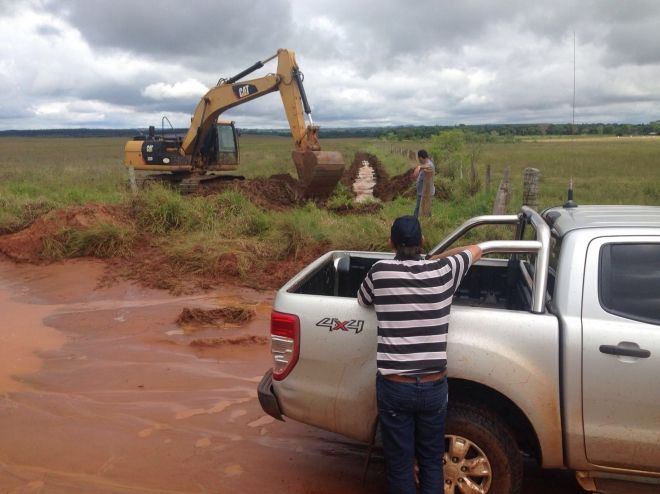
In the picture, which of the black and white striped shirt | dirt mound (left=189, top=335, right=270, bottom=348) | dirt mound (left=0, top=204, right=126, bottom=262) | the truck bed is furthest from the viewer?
dirt mound (left=0, top=204, right=126, bottom=262)

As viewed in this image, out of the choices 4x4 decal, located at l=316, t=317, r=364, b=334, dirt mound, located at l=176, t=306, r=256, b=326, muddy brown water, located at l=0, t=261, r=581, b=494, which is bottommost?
muddy brown water, located at l=0, t=261, r=581, b=494

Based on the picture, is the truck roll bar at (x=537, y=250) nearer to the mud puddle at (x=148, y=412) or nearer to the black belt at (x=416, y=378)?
the black belt at (x=416, y=378)

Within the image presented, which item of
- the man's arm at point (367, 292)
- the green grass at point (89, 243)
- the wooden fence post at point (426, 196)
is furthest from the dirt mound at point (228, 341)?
the wooden fence post at point (426, 196)

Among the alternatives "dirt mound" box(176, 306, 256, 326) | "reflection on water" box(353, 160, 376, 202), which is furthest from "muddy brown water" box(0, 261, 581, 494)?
"reflection on water" box(353, 160, 376, 202)

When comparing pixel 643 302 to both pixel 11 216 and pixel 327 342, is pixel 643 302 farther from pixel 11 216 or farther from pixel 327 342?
pixel 11 216

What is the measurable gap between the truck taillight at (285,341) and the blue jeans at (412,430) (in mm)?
583

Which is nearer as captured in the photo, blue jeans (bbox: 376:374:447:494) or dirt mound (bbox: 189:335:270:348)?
blue jeans (bbox: 376:374:447:494)

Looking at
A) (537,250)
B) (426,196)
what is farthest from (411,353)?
(426,196)

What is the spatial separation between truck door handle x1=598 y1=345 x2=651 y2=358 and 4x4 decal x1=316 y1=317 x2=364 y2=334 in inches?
48.7

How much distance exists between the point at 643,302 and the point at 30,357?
5787 mm

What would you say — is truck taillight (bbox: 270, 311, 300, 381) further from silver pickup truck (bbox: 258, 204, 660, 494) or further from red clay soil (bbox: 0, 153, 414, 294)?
red clay soil (bbox: 0, 153, 414, 294)

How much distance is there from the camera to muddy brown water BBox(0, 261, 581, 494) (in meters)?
4.02

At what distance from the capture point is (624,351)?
122 inches

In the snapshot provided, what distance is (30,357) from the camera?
21.1 ft
